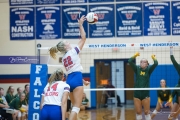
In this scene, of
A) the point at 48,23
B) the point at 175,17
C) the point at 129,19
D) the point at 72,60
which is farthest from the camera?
the point at 48,23

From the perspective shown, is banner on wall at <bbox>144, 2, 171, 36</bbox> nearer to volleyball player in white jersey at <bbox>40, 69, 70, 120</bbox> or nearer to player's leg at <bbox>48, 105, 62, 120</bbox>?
volleyball player in white jersey at <bbox>40, 69, 70, 120</bbox>

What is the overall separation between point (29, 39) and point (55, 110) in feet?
41.3

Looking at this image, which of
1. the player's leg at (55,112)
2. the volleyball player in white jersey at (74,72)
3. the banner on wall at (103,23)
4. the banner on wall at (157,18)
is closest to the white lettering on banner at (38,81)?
the volleyball player in white jersey at (74,72)

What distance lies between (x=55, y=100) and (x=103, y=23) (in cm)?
1180

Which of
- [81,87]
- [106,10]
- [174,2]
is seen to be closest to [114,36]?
[106,10]

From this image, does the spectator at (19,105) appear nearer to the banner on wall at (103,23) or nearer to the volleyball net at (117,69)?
the volleyball net at (117,69)

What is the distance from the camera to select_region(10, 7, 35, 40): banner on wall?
17984 mm

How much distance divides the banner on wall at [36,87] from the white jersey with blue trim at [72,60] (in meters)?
2.00

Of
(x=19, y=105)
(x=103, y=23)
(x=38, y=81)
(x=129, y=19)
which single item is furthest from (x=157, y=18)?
(x=38, y=81)

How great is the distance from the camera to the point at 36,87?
8695mm

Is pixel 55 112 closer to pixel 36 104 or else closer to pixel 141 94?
pixel 36 104

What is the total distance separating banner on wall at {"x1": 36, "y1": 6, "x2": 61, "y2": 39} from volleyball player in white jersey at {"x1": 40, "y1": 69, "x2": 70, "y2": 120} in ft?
38.5

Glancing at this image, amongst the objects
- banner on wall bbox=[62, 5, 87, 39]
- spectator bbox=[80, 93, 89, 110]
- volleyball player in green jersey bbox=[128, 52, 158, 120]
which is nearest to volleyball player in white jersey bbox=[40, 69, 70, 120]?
volleyball player in green jersey bbox=[128, 52, 158, 120]

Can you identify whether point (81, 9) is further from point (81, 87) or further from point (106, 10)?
point (81, 87)
